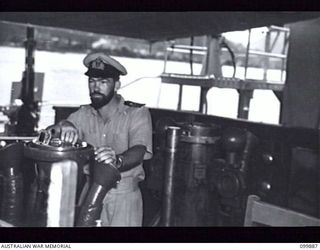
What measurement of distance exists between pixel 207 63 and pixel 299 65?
1686 mm

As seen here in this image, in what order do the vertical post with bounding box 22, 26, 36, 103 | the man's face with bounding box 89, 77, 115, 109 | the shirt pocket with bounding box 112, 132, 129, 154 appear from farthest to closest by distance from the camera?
the vertical post with bounding box 22, 26, 36, 103 → the shirt pocket with bounding box 112, 132, 129, 154 → the man's face with bounding box 89, 77, 115, 109

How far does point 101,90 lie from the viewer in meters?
2.43

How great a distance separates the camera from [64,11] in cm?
348

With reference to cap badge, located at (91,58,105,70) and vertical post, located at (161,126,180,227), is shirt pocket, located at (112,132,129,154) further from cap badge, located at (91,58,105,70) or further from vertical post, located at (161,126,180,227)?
vertical post, located at (161,126,180,227)

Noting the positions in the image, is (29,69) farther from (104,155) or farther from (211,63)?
(104,155)

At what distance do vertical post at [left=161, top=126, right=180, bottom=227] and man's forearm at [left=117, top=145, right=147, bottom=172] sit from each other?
74cm

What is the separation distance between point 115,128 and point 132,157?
348 mm

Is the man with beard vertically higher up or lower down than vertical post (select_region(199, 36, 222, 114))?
lower down

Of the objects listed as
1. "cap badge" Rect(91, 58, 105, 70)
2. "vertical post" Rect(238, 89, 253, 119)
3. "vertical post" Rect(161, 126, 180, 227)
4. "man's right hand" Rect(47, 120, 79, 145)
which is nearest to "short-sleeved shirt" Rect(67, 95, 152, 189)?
"cap badge" Rect(91, 58, 105, 70)

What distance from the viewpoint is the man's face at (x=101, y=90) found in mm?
2402

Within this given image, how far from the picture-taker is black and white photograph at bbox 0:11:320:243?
1954mm

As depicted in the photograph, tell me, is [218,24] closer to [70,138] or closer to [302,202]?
[302,202]

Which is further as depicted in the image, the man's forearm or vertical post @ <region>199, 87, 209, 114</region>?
vertical post @ <region>199, 87, 209, 114</region>

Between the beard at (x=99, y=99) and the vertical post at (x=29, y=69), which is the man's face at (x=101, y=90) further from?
the vertical post at (x=29, y=69)
